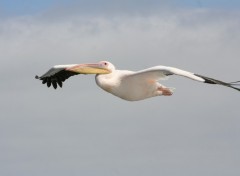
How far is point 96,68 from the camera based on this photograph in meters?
22.7

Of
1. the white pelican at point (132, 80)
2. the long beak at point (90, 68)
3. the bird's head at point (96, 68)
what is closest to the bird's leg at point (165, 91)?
the white pelican at point (132, 80)

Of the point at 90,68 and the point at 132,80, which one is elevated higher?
the point at 90,68

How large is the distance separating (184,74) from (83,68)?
397 centimetres

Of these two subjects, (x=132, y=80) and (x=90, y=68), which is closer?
(x=132, y=80)

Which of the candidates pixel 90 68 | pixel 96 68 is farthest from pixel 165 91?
pixel 90 68

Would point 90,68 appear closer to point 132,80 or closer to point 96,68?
point 96,68

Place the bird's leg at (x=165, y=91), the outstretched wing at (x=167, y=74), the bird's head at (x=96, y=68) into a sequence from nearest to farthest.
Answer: the outstretched wing at (x=167, y=74)
the bird's head at (x=96, y=68)
the bird's leg at (x=165, y=91)

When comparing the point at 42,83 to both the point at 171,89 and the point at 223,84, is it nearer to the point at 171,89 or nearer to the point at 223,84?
the point at 171,89

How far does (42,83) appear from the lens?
86.9ft

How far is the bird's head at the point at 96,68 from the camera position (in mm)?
22375

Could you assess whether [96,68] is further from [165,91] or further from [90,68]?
[165,91]

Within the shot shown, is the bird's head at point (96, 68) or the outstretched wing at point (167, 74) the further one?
the bird's head at point (96, 68)

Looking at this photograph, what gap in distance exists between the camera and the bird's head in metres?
22.4

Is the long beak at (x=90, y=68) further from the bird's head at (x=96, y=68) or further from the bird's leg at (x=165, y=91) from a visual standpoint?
the bird's leg at (x=165, y=91)
